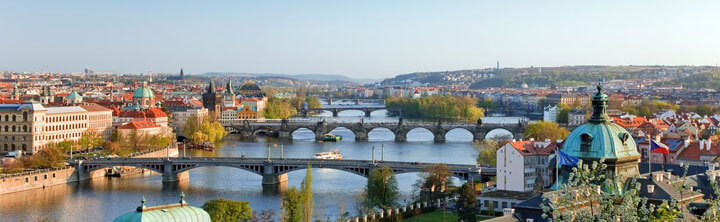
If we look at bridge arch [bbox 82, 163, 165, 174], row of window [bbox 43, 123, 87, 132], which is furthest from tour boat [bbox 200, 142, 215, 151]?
bridge arch [bbox 82, 163, 165, 174]

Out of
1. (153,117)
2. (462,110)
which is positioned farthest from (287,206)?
(462,110)

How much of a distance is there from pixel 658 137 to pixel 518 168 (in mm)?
12201

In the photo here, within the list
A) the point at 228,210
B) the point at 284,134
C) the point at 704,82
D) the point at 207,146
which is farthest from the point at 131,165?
the point at 704,82

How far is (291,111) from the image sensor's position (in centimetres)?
12719

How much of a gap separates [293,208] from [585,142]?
37.3 ft

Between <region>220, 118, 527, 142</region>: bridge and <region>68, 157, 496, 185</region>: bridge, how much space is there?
31742mm

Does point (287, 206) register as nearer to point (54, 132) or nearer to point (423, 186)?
point (423, 186)

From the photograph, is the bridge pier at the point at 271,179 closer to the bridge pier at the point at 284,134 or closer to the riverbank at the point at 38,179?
the riverbank at the point at 38,179

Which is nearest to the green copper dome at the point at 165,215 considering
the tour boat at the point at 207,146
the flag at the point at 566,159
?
the flag at the point at 566,159

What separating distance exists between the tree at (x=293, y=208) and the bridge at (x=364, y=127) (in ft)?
157

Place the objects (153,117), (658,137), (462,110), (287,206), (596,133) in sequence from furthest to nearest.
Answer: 1. (462,110)
2. (153,117)
3. (658,137)
4. (287,206)
5. (596,133)

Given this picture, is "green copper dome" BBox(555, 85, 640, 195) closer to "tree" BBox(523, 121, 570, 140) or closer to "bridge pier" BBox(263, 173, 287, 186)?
"bridge pier" BBox(263, 173, 287, 186)

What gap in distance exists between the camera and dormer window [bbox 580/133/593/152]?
2217cm

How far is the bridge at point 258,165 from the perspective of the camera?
4638 cm
